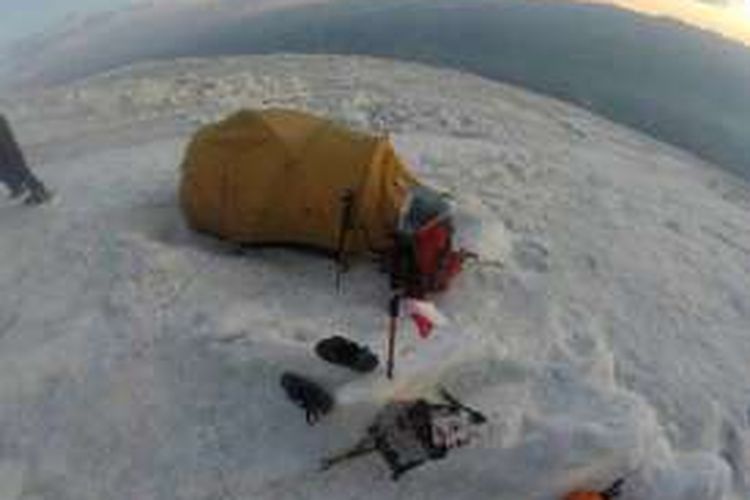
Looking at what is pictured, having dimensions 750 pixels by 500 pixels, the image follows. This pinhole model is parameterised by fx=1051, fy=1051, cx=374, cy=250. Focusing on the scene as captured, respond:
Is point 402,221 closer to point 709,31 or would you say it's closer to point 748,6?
point 709,31

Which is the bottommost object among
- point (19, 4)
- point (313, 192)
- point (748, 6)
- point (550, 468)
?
point (19, 4)

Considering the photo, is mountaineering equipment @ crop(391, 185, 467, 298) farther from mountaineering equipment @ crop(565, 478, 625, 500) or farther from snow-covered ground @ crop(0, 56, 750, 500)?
mountaineering equipment @ crop(565, 478, 625, 500)

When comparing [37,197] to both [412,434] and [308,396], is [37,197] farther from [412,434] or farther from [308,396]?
[412,434]

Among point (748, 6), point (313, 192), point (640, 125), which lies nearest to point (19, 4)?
point (748, 6)

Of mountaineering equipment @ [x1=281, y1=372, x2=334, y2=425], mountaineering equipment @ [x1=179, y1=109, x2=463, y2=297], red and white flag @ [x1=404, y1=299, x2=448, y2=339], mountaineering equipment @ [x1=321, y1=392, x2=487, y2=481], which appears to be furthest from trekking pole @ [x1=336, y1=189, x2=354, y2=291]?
mountaineering equipment @ [x1=321, y1=392, x2=487, y2=481]

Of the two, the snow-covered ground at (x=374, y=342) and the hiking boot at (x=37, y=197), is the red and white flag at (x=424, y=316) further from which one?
the hiking boot at (x=37, y=197)

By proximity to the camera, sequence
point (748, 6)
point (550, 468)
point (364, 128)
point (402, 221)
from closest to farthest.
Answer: point (550, 468) → point (402, 221) → point (364, 128) → point (748, 6)

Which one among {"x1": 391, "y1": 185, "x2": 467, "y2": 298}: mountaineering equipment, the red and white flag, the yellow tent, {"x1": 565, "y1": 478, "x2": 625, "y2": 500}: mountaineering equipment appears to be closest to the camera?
{"x1": 565, "y1": 478, "x2": 625, "y2": 500}: mountaineering equipment
